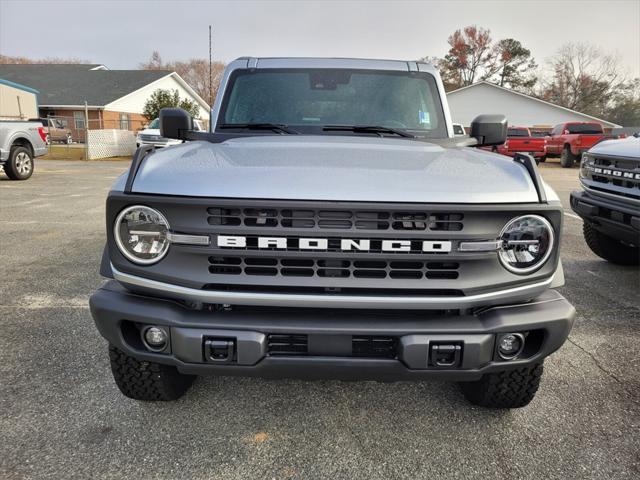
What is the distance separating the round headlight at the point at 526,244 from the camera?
2006mm

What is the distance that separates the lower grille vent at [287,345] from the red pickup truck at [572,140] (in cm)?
2152

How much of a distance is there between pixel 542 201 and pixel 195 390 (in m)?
1.97

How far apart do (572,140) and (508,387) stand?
22.1 meters

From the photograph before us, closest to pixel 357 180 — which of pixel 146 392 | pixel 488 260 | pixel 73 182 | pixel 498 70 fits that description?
pixel 488 260

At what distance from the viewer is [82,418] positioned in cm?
240

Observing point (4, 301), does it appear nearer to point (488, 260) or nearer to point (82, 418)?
point (82, 418)

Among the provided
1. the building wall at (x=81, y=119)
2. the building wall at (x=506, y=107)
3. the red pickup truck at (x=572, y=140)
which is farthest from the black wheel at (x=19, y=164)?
the building wall at (x=506, y=107)

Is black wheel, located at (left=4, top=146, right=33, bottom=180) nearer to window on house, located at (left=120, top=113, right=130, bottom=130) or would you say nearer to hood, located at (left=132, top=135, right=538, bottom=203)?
hood, located at (left=132, top=135, right=538, bottom=203)

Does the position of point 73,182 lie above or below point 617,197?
below

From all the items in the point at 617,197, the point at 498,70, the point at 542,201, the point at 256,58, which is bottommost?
the point at 617,197

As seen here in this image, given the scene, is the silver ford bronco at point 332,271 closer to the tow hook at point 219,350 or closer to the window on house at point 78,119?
the tow hook at point 219,350

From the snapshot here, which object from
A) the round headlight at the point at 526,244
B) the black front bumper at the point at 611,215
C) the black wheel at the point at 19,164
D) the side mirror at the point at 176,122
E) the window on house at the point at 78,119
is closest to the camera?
the round headlight at the point at 526,244

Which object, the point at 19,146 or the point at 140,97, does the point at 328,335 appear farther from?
the point at 140,97

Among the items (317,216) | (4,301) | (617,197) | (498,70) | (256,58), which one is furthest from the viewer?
(498,70)
